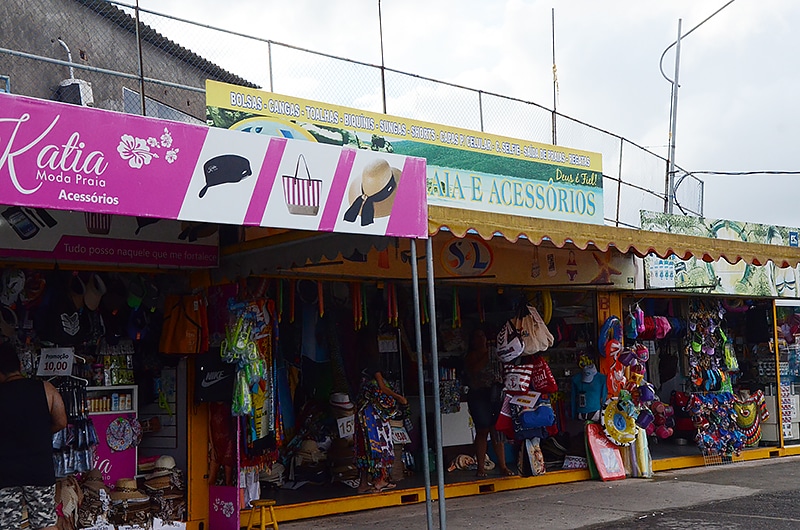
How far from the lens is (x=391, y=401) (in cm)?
989

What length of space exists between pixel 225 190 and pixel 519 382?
603 centimetres

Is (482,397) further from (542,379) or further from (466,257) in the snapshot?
(466,257)

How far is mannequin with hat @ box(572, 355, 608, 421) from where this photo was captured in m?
11.6

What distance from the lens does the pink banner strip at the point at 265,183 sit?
5.68m

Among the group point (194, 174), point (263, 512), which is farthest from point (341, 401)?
point (194, 174)


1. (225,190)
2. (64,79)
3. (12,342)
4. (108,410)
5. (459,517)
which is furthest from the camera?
(64,79)

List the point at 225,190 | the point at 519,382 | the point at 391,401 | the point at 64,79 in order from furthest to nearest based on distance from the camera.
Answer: the point at 64,79 → the point at 519,382 → the point at 391,401 → the point at 225,190

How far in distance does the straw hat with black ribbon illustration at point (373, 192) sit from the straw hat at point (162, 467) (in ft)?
11.4

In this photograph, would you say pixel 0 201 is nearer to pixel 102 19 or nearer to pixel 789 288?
pixel 102 19

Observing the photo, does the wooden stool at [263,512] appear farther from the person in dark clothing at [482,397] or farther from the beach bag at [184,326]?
the person in dark clothing at [482,397]

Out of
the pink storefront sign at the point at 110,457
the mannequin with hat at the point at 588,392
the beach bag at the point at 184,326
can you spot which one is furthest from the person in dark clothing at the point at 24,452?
the mannequin with hat at the point at 588,392

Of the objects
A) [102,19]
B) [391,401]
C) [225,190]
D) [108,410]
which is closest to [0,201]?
[225,190]

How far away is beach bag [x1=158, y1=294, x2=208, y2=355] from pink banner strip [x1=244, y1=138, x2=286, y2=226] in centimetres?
284

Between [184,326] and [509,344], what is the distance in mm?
4157
